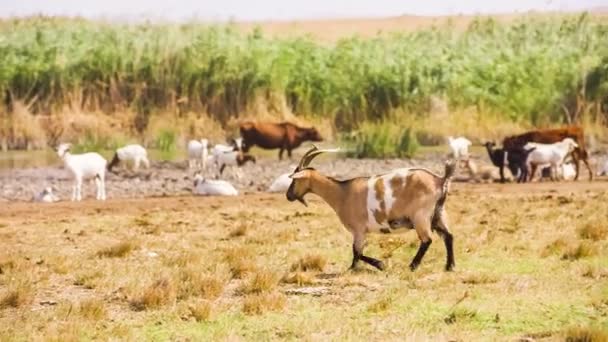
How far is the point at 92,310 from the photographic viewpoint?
1172cm

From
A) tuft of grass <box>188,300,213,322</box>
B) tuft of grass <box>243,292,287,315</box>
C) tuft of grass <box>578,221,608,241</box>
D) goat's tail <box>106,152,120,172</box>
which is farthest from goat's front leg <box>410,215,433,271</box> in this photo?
goat's tail <box>106,152,120,172</box>

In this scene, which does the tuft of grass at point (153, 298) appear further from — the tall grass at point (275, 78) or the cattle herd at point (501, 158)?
the tall grass at point (275, 78)

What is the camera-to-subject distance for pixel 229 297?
1280 centimetres

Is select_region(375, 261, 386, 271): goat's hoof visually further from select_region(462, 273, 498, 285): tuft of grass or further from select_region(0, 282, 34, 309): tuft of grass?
select_region(0, 282, 34, 309): tuft of grass

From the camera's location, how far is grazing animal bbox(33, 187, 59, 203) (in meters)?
24.5

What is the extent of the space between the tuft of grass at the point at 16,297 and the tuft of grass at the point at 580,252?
5696mm

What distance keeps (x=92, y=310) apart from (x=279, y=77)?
25.7 metres

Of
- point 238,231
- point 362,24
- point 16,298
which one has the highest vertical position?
point 16,298

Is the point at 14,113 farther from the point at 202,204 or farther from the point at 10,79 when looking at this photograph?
the point at 202,204

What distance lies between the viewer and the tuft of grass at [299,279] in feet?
44.2

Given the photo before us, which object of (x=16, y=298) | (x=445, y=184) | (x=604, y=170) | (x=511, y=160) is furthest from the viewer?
(x=604, y=170)

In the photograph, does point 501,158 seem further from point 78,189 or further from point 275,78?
point 275,78

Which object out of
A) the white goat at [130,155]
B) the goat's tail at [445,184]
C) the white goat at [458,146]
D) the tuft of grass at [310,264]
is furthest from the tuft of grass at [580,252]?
the white goat at [458,146]

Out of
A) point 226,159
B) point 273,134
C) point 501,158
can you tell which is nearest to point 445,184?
point 501,158
